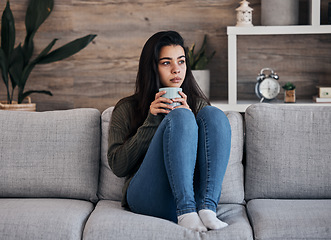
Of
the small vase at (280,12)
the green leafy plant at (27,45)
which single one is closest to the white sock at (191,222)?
the small vase at (280,12)

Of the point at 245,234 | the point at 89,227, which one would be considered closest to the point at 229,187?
the point at 245,234

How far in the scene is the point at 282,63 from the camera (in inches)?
127

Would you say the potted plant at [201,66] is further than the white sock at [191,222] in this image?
Yes

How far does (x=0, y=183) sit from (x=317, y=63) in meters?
2.18

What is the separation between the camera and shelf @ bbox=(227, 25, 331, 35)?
2.93m

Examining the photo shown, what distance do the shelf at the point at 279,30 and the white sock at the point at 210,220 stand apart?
4.99 feet

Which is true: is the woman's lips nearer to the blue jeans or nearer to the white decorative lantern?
the blue jeans

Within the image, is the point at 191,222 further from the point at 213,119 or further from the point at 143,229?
the point at 213,119

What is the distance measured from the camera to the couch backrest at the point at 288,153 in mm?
2033

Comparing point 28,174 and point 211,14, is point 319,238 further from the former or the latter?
Answer: point 211,14

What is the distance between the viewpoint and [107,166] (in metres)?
2.14

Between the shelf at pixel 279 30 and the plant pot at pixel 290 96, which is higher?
the shelf at pixel 279 30

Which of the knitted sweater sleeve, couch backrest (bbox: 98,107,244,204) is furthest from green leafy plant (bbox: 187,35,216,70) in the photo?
the knitted sweater sleeve

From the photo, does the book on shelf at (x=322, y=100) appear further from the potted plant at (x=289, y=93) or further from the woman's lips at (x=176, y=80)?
the woman's lips at (x=176, y=80)
